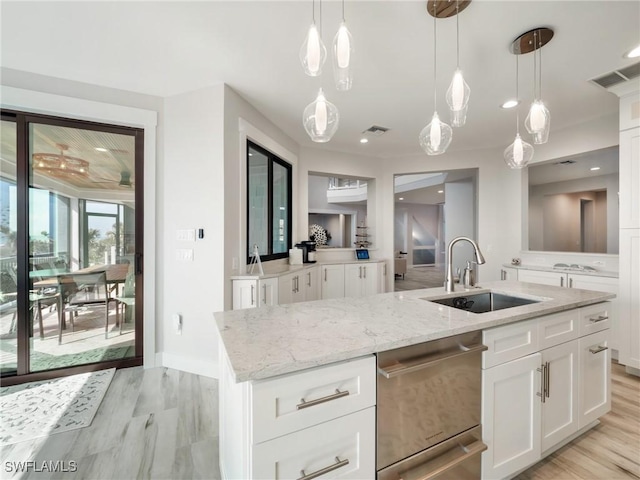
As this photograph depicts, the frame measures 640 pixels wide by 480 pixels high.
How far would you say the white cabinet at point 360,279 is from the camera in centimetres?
457

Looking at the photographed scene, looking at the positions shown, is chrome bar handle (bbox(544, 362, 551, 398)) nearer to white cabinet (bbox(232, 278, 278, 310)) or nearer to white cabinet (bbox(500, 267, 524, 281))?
white cabinet (bbox(232, 278, 278, 310))

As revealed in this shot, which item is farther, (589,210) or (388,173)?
(589,210)

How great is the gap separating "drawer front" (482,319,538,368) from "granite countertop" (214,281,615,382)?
6 centimetres

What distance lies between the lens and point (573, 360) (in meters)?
1.68

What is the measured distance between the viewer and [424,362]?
3.75 ft

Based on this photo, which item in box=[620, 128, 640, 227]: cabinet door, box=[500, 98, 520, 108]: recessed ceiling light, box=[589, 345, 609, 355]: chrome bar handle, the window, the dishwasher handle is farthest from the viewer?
the window

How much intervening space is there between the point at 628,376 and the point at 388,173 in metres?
3.96

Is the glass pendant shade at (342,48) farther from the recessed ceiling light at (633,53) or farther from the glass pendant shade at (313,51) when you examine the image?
→ the recessed ceiling light at (633,53)

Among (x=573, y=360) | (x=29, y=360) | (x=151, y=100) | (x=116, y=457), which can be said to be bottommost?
(x=116, y=457)

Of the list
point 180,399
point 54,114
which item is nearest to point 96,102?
point 54,114

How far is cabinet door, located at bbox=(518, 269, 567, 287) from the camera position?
11.1 feet

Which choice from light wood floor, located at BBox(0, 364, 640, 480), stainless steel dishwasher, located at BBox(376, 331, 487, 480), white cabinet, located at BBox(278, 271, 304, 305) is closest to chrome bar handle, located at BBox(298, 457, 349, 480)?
stainless steel dishwasher, located at BBox(376, 331, 487, 480)

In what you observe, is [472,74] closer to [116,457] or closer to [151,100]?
[151,100]

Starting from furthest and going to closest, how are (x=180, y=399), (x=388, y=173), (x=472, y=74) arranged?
(x=388, y=173)
(x=472, y=74)
(x=180, y=399)
